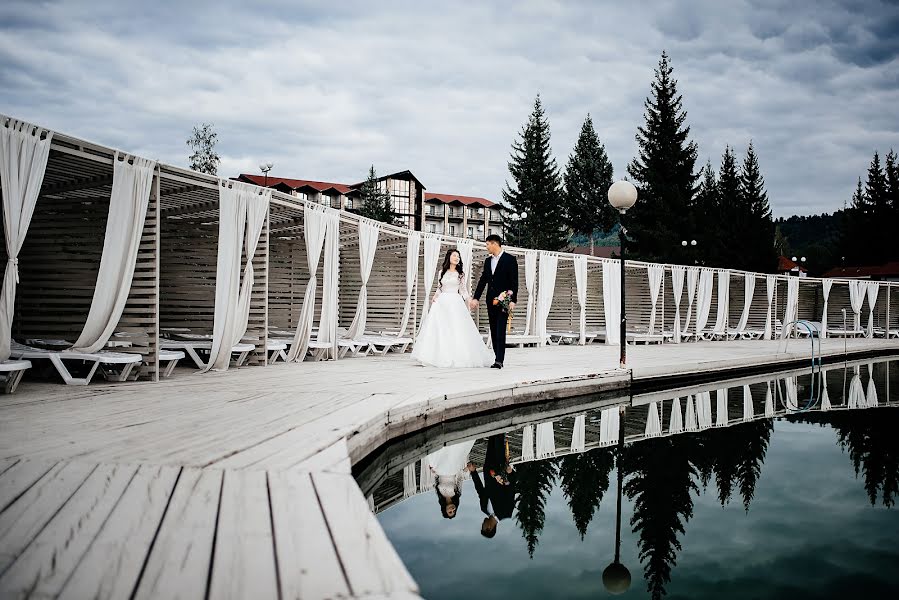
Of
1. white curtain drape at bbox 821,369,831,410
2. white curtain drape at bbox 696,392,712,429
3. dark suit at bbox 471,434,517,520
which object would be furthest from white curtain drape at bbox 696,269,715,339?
dark suit at bbox 471,434,517,520

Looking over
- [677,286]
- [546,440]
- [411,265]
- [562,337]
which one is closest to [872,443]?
[546,440]

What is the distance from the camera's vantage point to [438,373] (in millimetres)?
7562

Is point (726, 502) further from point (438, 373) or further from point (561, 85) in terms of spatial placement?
point (561, 85)

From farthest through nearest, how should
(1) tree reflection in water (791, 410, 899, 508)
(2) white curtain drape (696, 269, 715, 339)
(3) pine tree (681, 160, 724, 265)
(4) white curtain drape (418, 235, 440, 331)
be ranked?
1. (3) pine tree (681, 160, 724, 265)
2. (2) white curtain drape (696, 269, 715, 339)
3. (4) white curtain drape (418, 235, 440, 331)
4. (1) tree reflection in water (791, 410, 899, 508)

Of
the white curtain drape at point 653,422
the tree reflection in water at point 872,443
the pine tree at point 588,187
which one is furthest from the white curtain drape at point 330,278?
the pine tree at point 588,187

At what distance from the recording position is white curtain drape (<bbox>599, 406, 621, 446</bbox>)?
5.70 m

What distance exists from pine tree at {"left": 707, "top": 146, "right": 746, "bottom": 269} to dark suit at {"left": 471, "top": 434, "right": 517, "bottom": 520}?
3645 centimetres

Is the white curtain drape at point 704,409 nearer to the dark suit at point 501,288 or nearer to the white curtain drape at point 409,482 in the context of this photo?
the dark suit at point 501,288

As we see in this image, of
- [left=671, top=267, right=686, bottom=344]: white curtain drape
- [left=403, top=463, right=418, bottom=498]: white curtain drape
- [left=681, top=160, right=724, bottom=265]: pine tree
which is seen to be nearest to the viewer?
[left=403, top=463, right=418, bottom=498]: white curtain drape

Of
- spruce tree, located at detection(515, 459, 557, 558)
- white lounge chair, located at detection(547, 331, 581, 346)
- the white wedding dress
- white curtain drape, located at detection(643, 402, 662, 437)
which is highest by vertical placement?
the white wedding dress

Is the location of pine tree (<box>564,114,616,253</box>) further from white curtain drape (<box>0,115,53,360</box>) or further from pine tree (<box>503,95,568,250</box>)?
white curtain drape (<box>0,115,53,360</box>)

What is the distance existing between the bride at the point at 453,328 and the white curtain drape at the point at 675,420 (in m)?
2.46

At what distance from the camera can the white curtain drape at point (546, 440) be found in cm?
514

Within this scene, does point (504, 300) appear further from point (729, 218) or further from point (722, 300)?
point (729, 218)
